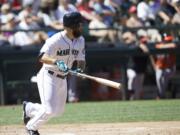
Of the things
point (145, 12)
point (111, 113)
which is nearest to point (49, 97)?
point (111, 113)

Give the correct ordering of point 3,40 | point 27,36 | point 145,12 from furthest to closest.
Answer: point 145,12, point 27,36, point 3,40


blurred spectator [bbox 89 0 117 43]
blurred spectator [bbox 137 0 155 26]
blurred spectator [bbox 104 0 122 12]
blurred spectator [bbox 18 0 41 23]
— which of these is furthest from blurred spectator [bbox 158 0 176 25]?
blurred spectator [bbox 18 0 41 23]

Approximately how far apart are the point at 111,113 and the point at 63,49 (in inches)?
155

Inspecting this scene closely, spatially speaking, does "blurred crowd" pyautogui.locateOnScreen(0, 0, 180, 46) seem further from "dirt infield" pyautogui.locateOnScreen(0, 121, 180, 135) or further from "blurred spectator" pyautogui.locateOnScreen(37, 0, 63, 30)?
"dirt infield" pyautogui.locateOnScreen(0, 121, 180, 135)

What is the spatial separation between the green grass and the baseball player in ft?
8.31

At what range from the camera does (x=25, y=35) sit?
48.6 ft

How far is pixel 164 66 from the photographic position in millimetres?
14812

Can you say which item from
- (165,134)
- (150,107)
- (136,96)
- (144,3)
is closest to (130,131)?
(165,134)

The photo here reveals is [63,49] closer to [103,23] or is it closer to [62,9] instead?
[62,9]

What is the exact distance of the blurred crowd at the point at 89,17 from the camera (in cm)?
1476

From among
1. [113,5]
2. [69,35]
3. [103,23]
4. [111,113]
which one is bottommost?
[111,113]

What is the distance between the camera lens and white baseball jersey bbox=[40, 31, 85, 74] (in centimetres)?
767

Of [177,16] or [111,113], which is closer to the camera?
[111,113]

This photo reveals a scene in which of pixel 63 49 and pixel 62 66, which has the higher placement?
pixel 63 49
